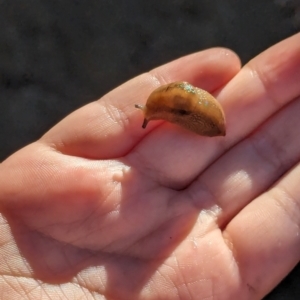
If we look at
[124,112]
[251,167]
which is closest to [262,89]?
[251,167]

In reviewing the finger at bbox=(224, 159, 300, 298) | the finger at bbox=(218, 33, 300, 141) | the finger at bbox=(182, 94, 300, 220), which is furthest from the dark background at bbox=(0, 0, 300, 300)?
the finger at bbox=(224, 159, 300, 298)

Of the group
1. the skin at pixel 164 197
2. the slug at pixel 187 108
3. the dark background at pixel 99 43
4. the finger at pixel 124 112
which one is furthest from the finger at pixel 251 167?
the dark background at pixel 99 43

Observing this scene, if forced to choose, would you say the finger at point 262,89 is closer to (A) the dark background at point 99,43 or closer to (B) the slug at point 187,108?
(B) the slug at point 187,108

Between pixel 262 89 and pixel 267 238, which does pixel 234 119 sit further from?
pixel 267 238

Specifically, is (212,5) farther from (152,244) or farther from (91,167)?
(152,244)

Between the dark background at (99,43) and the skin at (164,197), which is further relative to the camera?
the dark background at (99,43)

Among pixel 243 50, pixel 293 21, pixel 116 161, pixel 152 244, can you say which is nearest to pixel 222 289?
pixel 152 244
